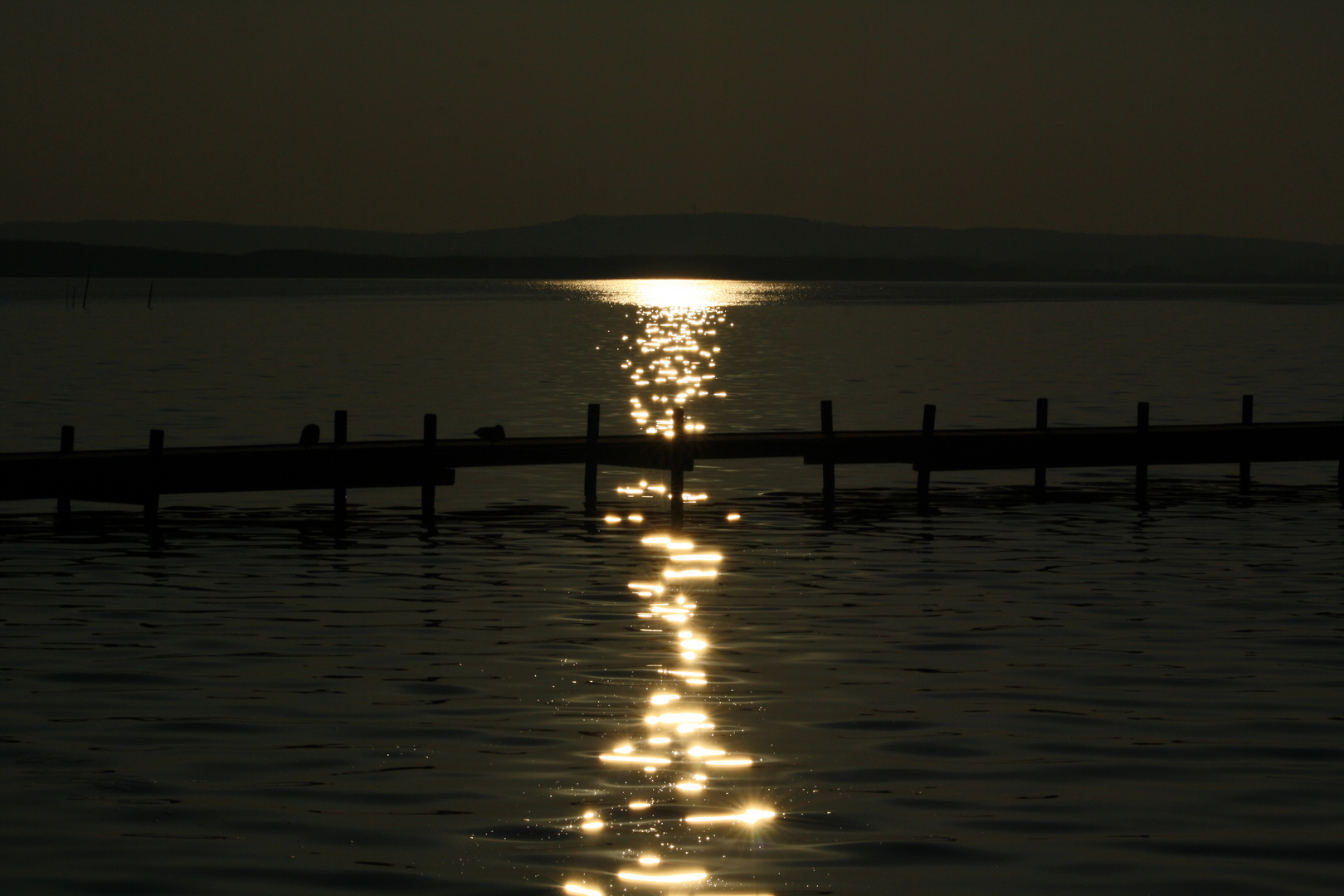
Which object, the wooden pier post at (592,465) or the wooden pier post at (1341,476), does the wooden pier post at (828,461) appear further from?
the wooden pier post at (1341,476)

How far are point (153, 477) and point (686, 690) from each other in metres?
13.4

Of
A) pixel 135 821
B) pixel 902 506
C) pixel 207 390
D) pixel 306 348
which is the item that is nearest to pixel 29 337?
pixel 306 348

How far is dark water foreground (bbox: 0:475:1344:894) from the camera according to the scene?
34.8 ft

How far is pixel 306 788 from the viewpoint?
12.1 meters

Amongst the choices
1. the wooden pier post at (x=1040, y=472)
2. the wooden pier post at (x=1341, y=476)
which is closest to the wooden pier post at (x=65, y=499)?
the wooden pier post at (x=1040, y=472)

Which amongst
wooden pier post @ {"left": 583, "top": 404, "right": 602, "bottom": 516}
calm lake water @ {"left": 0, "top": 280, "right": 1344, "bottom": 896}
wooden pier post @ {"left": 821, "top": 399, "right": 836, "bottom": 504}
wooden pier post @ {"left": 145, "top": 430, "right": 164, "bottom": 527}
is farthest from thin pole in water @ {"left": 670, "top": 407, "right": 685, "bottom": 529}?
wooden pier post @ {"left": 145, "top": 430, "right": 164, "bottom": 527}

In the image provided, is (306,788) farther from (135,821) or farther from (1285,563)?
(1285,563)

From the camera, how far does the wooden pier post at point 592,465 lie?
29.5m

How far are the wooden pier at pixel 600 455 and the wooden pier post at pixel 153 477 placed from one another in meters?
0.02

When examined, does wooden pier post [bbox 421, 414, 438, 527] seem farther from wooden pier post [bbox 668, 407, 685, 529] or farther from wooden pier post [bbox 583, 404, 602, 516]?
wooden pier post [bbox 668, 407, 685, 529]

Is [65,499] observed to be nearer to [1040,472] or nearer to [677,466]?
[677,466]

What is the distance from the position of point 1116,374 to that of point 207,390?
44565 millimetres

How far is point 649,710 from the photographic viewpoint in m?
14.8

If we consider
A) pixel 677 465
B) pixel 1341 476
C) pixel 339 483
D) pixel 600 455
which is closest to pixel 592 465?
pixel 600 455
